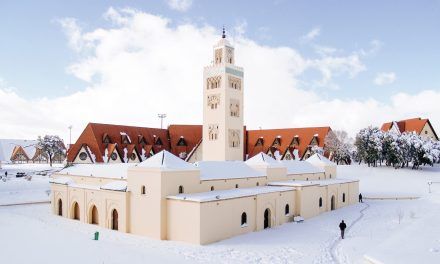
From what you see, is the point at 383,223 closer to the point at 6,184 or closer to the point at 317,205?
the point at 317,205

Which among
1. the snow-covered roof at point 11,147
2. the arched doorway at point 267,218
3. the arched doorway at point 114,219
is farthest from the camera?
the snow-covered roof at point 11,147

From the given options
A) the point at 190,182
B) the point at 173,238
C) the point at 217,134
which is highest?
the point at 217,134

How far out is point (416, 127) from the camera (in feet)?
221

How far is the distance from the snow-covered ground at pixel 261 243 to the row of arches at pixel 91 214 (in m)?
0.98

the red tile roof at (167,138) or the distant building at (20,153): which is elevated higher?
the red tile roof at (167,138)

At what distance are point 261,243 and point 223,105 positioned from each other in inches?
822

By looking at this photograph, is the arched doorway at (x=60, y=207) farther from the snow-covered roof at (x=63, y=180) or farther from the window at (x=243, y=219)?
the window at (x=243, y=219)

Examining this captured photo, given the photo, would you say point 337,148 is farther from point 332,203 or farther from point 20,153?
point 20,153

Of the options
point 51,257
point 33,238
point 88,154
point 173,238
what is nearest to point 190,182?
point 173,238

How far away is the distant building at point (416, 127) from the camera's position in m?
66.5

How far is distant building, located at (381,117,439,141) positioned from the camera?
6646cm

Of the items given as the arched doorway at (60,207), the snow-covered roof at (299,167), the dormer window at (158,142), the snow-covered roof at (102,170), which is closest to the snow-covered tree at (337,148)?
the snow-covered roof at (299,167)

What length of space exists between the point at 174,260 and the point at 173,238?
6.20 metres

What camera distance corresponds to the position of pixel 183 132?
60344 mm
